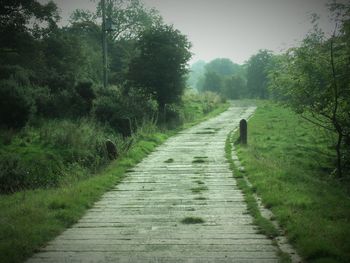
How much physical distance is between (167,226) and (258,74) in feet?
242

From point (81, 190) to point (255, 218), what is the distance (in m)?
3.77

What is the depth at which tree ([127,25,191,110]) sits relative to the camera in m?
21.8

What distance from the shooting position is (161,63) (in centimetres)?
2172

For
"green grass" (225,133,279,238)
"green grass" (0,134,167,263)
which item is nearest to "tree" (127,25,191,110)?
"green grass" (225,133,279,238)

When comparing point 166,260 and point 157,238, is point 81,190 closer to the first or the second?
point 157,238

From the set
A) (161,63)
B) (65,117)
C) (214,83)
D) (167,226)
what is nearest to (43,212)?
(167,226)

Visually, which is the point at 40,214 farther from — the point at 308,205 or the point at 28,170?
the point at 28,170

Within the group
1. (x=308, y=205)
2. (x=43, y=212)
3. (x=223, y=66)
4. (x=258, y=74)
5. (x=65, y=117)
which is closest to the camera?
(x=43, y=212)

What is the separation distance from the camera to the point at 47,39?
2884cm

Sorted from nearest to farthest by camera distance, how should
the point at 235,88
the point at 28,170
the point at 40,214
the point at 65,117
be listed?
the point at 40,214 → the point at 28,170 → the point at 65,117 → the point at 235,88

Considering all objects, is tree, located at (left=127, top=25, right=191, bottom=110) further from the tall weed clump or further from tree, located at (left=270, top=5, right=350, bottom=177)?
tree, located at (left=270, top=5, right=350, bottom=177)

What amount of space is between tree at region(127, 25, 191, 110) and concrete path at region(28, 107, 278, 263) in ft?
42.8

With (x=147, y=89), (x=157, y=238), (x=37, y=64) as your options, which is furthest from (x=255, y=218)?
(x=37, y=64)

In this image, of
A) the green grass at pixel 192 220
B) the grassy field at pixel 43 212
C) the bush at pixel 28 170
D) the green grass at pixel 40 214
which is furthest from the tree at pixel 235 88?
the green grass at pixel 192 220
